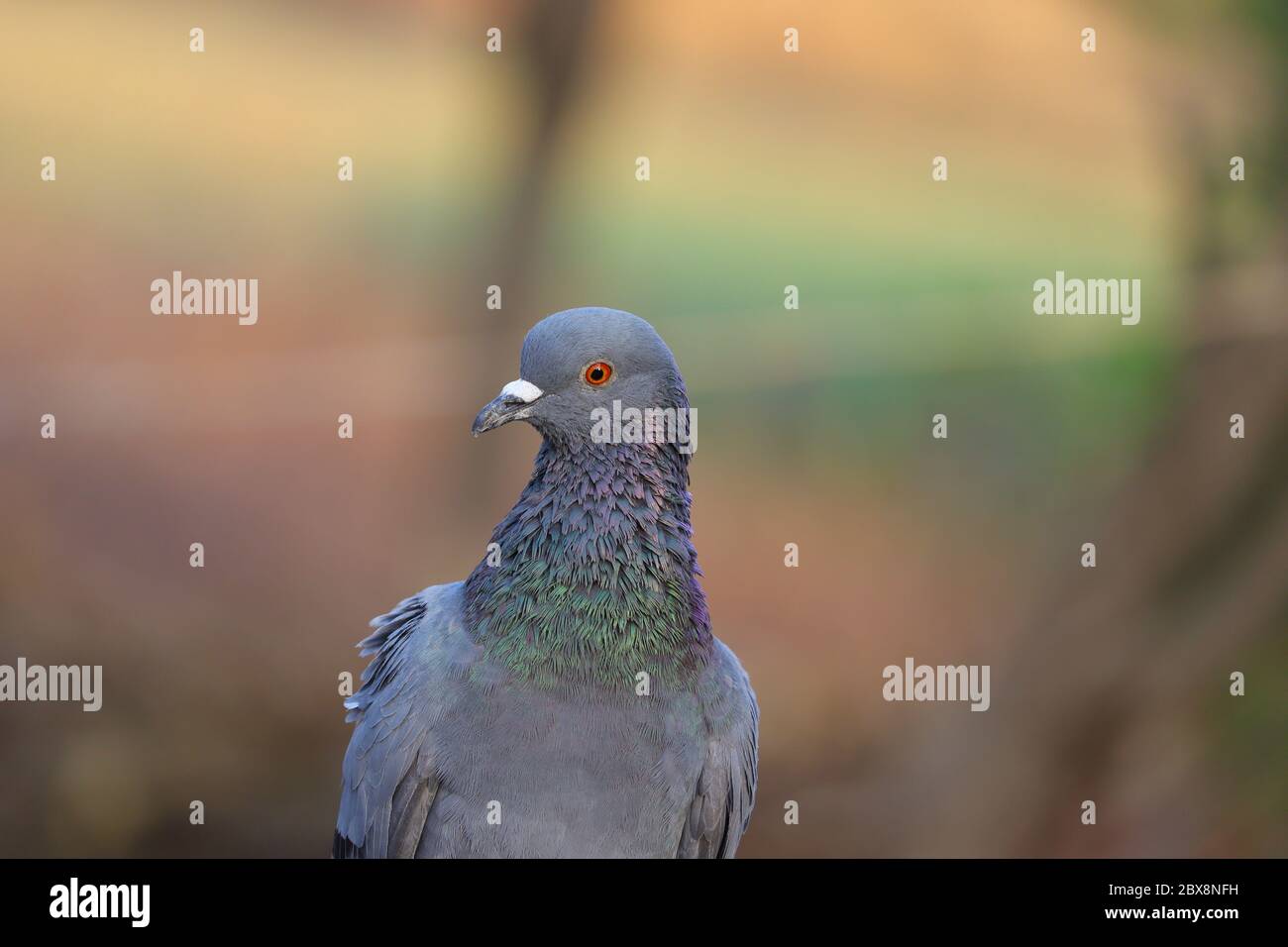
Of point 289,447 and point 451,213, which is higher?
point 451,213

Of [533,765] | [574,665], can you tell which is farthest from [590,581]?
[533,765]

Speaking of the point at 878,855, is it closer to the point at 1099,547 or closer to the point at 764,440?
the point at 1099,547

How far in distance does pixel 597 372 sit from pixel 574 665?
1.88ft

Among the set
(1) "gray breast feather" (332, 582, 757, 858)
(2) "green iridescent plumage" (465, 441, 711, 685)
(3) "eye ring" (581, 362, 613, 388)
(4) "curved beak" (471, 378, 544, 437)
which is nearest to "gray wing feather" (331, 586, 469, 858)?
(1) "gray breast feather" (332, 582, 757, 858)

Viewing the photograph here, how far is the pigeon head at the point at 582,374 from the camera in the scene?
2320 mm

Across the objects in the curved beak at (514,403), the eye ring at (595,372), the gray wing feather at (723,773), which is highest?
the eye ring at (595,372)

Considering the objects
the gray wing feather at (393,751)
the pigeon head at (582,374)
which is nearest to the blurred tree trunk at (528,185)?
the gray wing feather at (393,751)

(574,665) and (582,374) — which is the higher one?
(582,374)

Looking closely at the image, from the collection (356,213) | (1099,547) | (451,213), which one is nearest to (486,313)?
(451,213)

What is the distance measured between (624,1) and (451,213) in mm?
1364

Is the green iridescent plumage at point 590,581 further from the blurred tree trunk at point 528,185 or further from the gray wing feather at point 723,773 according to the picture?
the blurred tree trunk at point 528,185

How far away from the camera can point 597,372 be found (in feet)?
7.64

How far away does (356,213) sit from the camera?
240 inches

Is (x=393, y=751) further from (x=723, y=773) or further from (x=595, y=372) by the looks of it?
(x=595, y=372)
